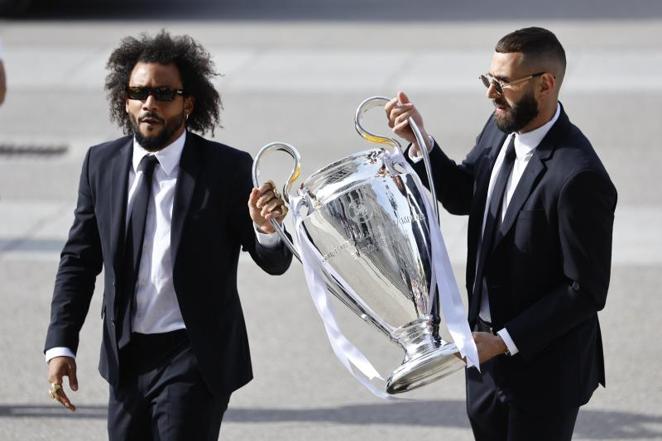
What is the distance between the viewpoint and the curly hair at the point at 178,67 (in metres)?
4.21

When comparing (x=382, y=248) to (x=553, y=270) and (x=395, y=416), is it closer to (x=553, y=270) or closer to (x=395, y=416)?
(x=553, y=270)

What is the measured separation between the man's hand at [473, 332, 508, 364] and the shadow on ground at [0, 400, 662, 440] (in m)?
2.18

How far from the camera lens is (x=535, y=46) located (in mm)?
3867

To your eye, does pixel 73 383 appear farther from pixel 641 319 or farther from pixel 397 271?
pixel 641 319

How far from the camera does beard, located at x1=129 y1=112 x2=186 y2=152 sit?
13.4 ft

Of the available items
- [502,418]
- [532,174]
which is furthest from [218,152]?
[502,418]

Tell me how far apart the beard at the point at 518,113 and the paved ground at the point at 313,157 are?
92.1 inches

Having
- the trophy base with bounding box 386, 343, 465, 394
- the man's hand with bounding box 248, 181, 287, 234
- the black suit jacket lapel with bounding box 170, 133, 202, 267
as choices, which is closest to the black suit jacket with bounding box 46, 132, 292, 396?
the black suit jacket lapel with bounding box 170, 133, 202, 267

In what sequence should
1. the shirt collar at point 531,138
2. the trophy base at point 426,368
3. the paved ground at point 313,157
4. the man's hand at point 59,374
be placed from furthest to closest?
1. the paved ground at point 313,157
2. the man's hand at point 59,374
3. the shirt collar at point 531,138
4. the trophy base at point 426,368

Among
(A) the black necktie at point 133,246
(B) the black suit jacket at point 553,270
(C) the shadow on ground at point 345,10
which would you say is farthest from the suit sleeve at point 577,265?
(C) the shadow on ground at point 345,10

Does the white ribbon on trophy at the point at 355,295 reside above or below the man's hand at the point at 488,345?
above

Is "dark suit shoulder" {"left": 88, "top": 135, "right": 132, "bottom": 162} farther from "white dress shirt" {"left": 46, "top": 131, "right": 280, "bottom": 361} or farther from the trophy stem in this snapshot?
the trophy stem

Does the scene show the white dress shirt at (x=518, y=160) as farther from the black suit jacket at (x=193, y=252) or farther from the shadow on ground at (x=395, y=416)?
Result: the shadow on ground at (x=395, y=416)

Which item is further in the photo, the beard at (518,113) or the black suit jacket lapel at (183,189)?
the black suit jacket lapel at (183,189)
